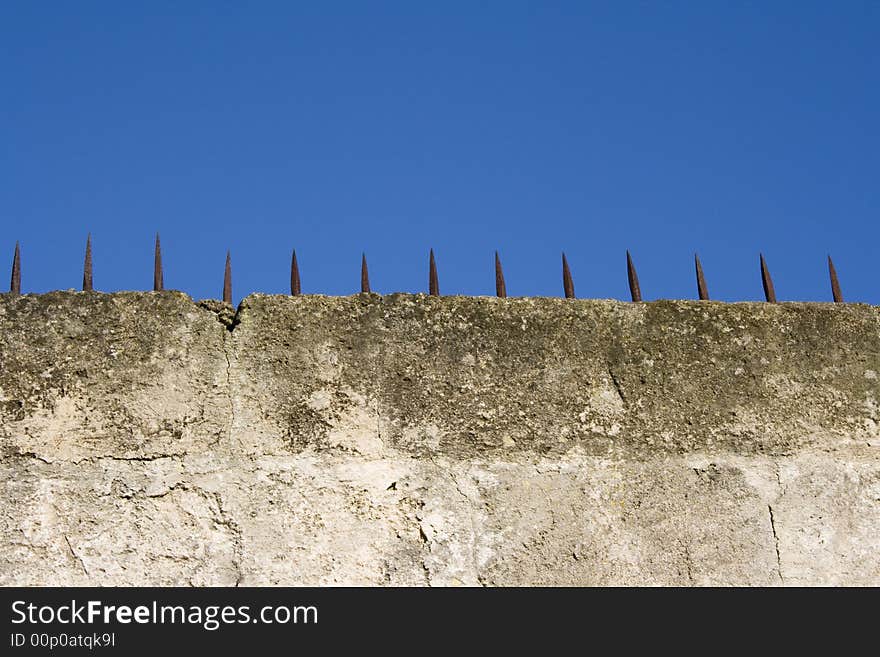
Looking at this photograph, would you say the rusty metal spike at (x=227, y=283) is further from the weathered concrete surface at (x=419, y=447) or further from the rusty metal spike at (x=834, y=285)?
the rusty metal spike at (x=834, y=285)

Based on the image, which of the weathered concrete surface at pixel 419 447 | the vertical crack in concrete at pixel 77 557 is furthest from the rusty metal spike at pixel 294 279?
the vertical crack in concrete at pixel 77 557

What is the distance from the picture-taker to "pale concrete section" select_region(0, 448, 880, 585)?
3.31 meters

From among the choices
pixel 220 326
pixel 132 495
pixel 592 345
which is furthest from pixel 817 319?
pixel 132 495

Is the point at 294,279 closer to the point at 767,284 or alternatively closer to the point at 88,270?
the point at 88,270

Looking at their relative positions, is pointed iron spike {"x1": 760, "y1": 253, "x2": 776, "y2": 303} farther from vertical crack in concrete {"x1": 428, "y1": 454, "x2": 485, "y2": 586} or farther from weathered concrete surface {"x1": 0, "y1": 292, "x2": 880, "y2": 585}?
vertical crack in concrete {"x1": 428, "y1": 454, "x2": 485, "y2": 586}

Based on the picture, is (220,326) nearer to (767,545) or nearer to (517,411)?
(517,411)

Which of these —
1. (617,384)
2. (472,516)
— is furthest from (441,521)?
(617,384)

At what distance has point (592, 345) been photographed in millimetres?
3691

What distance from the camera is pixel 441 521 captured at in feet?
11.3

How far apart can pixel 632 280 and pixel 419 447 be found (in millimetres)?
980

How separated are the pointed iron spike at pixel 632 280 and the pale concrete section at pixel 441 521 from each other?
23.2 inches

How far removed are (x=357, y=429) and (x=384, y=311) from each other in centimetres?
41

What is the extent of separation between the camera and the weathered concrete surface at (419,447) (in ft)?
11.0

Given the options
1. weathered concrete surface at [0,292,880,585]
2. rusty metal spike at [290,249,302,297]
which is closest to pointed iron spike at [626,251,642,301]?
weathered concrete surface at [0,292,880,585]
